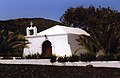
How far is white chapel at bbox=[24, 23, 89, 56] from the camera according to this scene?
116ft

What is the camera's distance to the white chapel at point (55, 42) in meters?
35.4

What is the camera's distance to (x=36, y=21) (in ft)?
256

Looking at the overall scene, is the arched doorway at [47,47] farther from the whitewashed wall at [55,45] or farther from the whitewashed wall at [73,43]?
the whitewashed wall at [73,43]

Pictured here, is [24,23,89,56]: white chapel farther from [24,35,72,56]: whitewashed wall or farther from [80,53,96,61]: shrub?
[80,53,96,61]: shrub

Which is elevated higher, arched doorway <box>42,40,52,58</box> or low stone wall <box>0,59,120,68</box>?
arched doorway <box>42,40,52,58</box>

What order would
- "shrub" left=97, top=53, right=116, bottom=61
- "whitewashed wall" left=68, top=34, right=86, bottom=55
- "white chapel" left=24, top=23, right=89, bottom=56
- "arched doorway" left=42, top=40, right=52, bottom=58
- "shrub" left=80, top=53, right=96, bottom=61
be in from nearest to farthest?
"shrub" left=97, top=53, right=116, bottom=61 < "shrub" left=80, top=53, right=96, bottom=61 < "white chapel" left=24, top=23, right=89, bottom=56 < "whitewashed wall" left=68, top=34, right=86, bottom=55 < "arched doorway" left=42, top=40, right=52, bottom=58

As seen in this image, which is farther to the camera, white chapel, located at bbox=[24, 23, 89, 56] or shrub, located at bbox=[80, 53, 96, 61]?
white chapel, located at bbox=[24, 23, 89, 56]

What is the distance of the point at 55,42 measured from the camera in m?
36.1

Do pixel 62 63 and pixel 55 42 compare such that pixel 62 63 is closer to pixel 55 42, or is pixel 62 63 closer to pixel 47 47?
pixel 55 42

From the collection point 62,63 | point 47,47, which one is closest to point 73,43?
point 47,47

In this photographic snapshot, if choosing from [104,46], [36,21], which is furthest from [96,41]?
[36,21]

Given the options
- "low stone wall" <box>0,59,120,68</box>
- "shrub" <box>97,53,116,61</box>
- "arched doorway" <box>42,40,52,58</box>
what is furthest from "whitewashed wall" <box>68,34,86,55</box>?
"shrub" <box>97,53,116,61</box>

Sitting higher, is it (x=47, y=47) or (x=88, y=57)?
(x=47, y=47)

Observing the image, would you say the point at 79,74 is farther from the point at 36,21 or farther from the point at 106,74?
the point at 36,21
